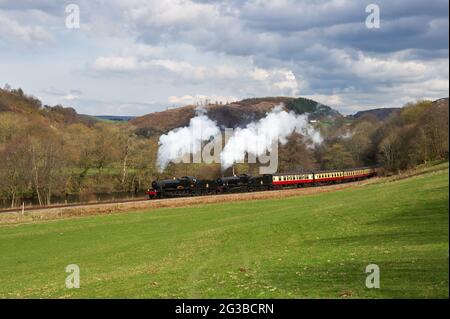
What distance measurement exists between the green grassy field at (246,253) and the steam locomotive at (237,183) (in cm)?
1433

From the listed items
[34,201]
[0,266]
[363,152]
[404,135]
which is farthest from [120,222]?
[363,152]

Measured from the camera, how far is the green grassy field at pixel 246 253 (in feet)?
40.9

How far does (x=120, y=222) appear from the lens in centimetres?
3569

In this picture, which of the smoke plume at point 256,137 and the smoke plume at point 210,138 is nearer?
the smoke plume at point 210,138

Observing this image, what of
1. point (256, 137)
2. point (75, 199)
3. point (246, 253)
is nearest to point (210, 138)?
point (256, 137)

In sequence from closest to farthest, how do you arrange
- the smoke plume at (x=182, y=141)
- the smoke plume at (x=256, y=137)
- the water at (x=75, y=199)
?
the water at (x=75, y=199)
the smoke plume at (x=182, y=141)
the smoke plume at (x=256, y=137)

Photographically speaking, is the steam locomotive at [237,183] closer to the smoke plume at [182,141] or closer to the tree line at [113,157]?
the tree line at [113,157]

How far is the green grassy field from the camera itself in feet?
40.9

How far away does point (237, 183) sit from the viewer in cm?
5466

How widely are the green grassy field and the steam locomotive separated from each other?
47.0ft

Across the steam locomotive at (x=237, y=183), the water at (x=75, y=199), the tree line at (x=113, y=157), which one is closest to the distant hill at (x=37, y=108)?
the tree line at (x=113, y=157)

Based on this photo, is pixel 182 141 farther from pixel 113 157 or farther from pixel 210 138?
pixel 113 157
